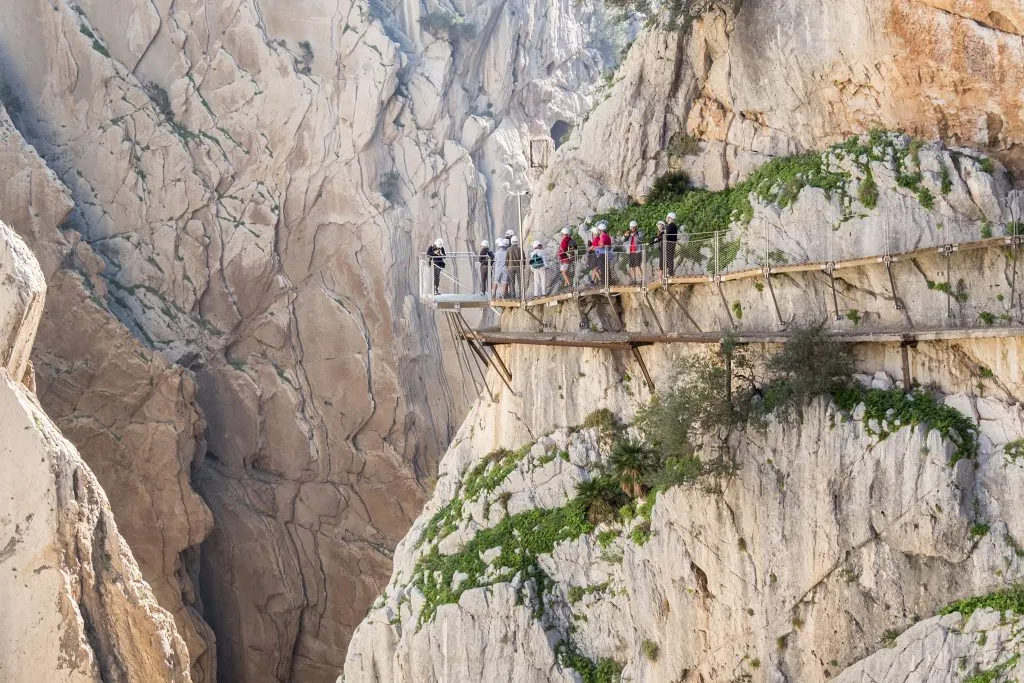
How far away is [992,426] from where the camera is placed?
678 inches

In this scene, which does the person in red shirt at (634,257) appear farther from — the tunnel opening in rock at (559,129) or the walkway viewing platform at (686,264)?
the tunnel opening in rock at (559,129)

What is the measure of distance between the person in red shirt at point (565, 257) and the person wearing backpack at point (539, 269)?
357mm

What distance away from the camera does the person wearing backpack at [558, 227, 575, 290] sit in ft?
78.7

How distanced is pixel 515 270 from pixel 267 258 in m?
20.7

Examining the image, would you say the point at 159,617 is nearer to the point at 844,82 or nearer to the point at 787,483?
the point at 787,483

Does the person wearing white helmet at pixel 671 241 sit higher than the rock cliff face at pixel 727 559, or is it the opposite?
the person wearing white helmet at pixel 671 241

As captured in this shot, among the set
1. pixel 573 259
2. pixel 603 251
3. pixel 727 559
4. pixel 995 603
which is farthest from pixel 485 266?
pixel 995 603

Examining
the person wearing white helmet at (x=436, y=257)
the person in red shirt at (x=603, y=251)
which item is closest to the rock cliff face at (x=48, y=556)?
the person wearing white helmet at (x=436, y=257)

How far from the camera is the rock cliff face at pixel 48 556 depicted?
27328mm

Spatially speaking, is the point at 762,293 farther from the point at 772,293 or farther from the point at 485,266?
the point at 485,266

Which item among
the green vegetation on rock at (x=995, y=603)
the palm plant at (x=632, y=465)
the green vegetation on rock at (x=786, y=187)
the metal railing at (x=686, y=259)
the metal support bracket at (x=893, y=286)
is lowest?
the green vegetation on rock at (x=995, y=603)

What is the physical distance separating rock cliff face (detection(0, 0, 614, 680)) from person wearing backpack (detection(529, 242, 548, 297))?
20322 mm

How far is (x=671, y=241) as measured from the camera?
2244 centimetres

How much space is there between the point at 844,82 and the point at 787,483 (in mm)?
7944
